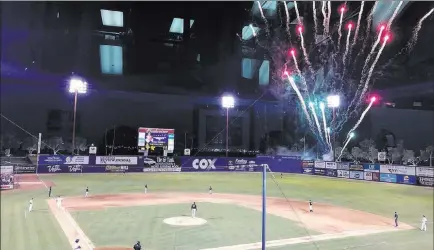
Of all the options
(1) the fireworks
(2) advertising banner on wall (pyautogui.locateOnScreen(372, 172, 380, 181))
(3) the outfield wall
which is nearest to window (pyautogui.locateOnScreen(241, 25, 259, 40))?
(1) the fireworks

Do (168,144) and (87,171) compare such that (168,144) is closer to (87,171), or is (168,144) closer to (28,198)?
(87,171)

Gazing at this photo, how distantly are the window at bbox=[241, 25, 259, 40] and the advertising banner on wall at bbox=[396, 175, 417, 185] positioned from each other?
36.0 ft

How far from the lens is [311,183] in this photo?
28.3 meters

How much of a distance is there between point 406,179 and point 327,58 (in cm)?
1674

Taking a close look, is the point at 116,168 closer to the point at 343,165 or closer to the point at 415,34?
the point at 343,165

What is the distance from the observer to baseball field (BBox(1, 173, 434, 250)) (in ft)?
33.2

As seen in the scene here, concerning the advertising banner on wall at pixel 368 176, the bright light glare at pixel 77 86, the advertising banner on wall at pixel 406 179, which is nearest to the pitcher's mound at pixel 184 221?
the advertising banner on wall at pixel 406 179

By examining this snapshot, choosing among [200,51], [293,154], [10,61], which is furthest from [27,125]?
[293,154]

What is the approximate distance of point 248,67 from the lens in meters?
17.9

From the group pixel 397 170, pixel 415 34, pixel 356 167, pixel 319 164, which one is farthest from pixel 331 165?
pixel 415 34

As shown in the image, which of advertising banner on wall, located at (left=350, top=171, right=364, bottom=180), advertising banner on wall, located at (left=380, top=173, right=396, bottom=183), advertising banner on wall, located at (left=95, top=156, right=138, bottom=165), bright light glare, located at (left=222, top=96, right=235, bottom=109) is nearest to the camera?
advertising banner on wall, located at (left=380, top=173, right=396, bottom=183)

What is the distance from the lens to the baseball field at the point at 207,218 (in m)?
10.1

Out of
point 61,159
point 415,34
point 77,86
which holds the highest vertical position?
point 77,86

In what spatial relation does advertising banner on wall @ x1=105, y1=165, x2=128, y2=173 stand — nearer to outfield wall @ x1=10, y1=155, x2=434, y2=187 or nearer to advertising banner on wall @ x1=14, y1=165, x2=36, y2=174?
outfield wall @ x1=10, y1=155, x2=434, y2=187
